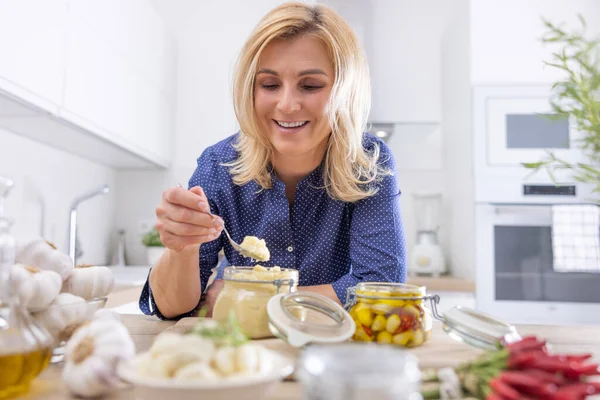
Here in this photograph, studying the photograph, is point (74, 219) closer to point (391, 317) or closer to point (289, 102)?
point (289, 102)

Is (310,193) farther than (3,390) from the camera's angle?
Yes

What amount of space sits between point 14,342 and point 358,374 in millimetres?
363

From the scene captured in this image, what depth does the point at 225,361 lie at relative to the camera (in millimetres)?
477

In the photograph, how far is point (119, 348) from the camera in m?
0.54

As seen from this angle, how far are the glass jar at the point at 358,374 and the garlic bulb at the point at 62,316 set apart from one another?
0.36m

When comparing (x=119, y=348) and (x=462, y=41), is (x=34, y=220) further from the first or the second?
(x=462, y=41)

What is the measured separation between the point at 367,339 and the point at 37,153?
2132 mm

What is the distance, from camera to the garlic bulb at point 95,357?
52 cm

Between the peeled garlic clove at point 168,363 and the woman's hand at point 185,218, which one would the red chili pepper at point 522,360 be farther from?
the woman's hand at point 185,218

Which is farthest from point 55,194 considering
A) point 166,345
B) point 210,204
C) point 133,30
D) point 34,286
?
point 166,345

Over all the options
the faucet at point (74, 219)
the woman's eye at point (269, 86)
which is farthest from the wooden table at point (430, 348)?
the faucet at point (74, 219)

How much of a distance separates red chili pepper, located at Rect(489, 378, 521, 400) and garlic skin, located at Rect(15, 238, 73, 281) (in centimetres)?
57

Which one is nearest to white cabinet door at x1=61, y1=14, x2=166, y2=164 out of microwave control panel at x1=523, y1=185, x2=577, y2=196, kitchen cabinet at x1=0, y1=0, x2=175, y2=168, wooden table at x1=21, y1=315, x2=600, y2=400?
kitchen cabinet at x1=0, y1=0, x2=175, y2=168

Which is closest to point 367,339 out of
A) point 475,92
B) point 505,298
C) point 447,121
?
point 505,298
